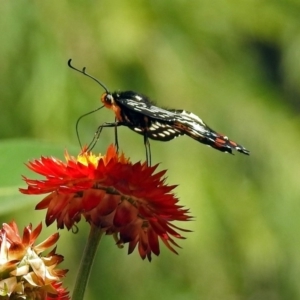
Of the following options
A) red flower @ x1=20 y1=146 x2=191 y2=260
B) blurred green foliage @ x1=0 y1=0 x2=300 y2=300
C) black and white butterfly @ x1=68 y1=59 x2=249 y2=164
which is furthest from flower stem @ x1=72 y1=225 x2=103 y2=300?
blurred green foliage @ x1=0 y1=0 x2=300 y2=300

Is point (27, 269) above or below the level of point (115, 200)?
below

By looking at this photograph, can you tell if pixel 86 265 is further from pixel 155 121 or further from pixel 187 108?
pixel 187 108

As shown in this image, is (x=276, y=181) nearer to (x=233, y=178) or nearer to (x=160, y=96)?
(x=233, y=178)

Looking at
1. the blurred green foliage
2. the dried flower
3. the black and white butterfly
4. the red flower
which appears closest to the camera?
the dried flower

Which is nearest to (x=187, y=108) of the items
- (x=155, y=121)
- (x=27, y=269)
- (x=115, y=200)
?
(x=155, y=121)

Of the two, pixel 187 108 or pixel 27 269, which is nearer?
pixel 27 269

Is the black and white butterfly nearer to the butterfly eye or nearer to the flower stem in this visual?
the butterfly eye

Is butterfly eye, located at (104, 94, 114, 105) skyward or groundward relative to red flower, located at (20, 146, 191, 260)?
skyward
